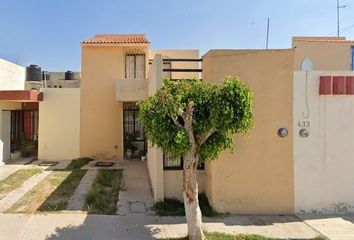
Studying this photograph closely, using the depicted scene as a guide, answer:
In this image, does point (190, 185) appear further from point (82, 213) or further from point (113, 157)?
point (113, 157)

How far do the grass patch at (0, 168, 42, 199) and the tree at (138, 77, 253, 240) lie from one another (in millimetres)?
6256

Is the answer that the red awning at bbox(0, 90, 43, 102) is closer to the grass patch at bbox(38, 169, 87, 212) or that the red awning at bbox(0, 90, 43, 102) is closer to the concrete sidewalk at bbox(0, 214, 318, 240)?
the grass patch at bbox(38, 169, 87, 212)

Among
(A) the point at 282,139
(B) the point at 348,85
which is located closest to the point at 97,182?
(A) the point at 282,139

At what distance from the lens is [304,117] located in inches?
356

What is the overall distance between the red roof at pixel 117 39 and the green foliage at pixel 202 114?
10.8m

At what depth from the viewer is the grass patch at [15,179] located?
10.7 metres

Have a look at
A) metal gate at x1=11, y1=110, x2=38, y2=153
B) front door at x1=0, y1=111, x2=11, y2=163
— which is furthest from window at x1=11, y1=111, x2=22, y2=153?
front door at x1=0, y1=111, x2=11, y2=163

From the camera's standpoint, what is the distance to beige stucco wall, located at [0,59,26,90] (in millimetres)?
17414

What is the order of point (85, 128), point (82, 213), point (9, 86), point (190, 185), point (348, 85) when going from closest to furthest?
point (190, 185) → point (82, 213) → point (348, 85) → point (85, 128) → point (9, 86)

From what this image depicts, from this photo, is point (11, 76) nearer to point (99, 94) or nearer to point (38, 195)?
point (99, 94)

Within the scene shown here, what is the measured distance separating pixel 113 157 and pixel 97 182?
5.55 m

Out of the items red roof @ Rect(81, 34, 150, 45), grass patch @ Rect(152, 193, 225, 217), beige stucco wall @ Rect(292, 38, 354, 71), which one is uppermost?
red roof @ Rect(81, 34, 150, 45)

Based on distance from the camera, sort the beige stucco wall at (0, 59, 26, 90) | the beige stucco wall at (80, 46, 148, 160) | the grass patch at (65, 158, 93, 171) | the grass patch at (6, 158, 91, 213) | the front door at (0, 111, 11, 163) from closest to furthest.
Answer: the grass patch at (6, 158, 91, 213)
the grass patch at (65, 158, 93, 171)
the front door at (0, 111, 11, 163)
the beige stucco wall at (80, 46, 148, 160)
the beige stucco wall at (0, 59, 26, 90)

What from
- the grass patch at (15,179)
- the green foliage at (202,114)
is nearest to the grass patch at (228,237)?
the green foliage at (202,114)
